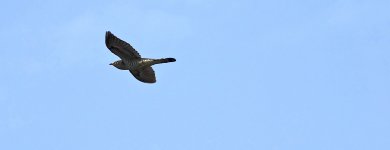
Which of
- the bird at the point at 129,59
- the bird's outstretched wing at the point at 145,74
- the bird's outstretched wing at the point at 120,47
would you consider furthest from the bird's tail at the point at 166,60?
the bird's outstretched wing at the point at 145,74

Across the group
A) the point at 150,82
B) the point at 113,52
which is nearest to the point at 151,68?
the point at 150,82

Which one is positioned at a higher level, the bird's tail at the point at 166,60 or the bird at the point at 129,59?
the bird at the point at 129,59

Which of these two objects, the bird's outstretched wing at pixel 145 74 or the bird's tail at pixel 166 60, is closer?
the bird's tail at pixel 166 60

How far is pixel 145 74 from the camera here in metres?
57.5

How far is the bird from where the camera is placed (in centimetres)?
5247

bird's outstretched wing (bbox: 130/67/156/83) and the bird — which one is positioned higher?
bird's outstretched wing (bbox: 130/67/156/83)

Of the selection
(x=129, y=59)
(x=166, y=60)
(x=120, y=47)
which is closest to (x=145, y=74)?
(x=129, y=59)

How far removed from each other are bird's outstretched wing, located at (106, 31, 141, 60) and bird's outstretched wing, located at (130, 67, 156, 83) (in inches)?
125

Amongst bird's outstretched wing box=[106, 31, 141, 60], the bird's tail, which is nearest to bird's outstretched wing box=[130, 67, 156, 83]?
bird's outstretched wing box=[106, 31, 141, 60]

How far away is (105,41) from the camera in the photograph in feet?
173

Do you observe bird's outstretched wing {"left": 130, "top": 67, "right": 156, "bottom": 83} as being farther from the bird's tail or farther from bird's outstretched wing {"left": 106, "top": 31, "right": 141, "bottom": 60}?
the bird's tail

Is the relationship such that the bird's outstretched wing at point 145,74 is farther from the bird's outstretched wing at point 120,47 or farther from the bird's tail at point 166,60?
the bird's tail at point 166,60

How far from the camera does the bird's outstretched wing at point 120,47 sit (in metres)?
52.4

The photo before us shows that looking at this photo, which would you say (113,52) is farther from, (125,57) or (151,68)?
(151,68)
